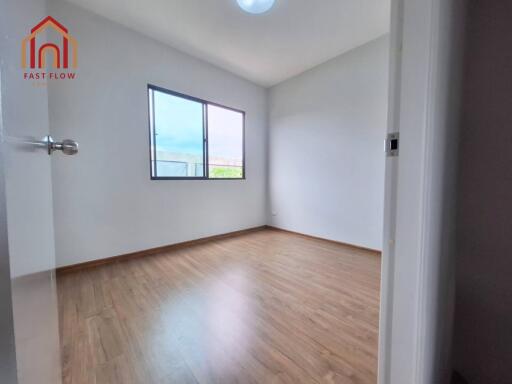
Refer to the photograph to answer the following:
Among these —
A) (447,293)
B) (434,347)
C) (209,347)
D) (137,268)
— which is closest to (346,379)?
(434,347)

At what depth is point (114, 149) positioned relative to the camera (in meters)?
2.47

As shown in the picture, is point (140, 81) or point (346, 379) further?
point (140, 81)

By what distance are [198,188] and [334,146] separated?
7.37 feet

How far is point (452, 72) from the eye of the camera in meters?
0.77

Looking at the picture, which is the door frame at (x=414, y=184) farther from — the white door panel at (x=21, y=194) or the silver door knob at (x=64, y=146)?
the silver door knob at (x=64, y=146)

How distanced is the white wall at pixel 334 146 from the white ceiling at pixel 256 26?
0.37 m

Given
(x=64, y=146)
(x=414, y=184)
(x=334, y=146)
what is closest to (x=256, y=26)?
(x=334, y=146)

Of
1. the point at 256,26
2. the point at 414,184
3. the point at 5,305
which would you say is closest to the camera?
the point at 5,305

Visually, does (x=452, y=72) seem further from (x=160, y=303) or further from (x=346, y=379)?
(x=160, y=303)

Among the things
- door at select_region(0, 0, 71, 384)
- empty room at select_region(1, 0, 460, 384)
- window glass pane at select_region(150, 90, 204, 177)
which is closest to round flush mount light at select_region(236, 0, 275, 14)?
empty room at select_region(1, 0, 460, 384)

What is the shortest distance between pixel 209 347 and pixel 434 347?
111cm

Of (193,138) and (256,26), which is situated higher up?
(256,26)

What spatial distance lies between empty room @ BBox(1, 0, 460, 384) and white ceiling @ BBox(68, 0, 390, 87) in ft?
0.08

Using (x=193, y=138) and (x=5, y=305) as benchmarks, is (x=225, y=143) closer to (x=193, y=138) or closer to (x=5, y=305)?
(x=193, y=138)
